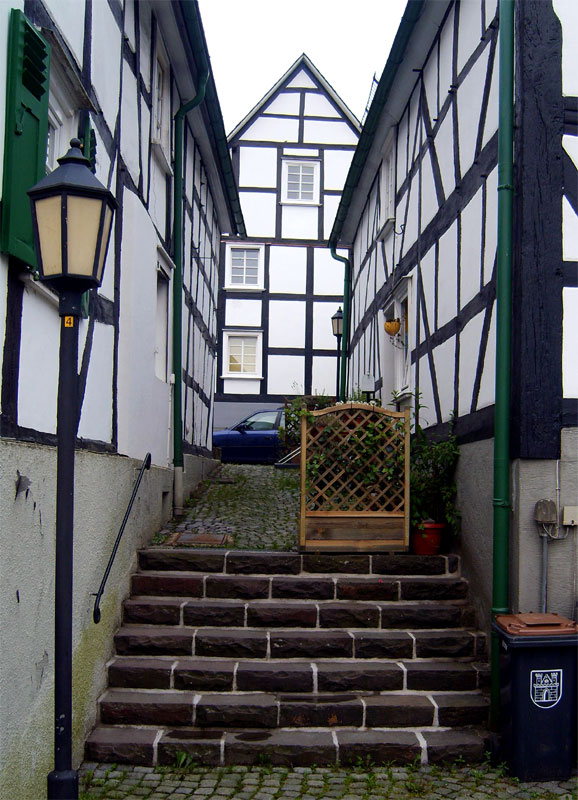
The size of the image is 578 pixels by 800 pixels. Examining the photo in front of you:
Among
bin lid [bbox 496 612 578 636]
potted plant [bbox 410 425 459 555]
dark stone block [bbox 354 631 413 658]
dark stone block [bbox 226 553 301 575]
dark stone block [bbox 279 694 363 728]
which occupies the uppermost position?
potted plant [bbox 410 425 459 555]

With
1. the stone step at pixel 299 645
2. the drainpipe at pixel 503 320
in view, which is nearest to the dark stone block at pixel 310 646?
the stone step at pixel 299 645

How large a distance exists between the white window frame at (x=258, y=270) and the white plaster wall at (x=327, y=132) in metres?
2.97

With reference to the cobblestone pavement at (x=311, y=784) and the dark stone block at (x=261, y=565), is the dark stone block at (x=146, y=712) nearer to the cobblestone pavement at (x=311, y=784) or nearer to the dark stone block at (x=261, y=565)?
the cobblestone pavement at (x=311, y=784)

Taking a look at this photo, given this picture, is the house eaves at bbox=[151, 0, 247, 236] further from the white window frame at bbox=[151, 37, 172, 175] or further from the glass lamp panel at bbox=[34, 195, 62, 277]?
the glass lamp panel at bbox=[34, 195, 62, 277]

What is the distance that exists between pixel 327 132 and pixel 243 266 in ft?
13.0

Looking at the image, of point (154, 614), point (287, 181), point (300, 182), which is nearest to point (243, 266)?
point (287, 181)

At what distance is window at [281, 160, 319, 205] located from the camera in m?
19.4

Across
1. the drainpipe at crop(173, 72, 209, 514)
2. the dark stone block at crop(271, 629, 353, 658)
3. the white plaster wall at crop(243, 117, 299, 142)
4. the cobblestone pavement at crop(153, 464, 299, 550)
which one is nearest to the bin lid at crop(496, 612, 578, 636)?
the dark stone block at crop(271, 629, 353, 658)

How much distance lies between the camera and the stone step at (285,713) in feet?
15.3

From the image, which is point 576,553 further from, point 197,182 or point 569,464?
point 197,182

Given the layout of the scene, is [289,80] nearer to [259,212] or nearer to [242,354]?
[259,212]

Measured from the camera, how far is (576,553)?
4.69 metres

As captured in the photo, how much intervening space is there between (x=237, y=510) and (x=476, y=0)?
207 inches

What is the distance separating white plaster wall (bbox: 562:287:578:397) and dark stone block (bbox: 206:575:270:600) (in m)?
2.49
